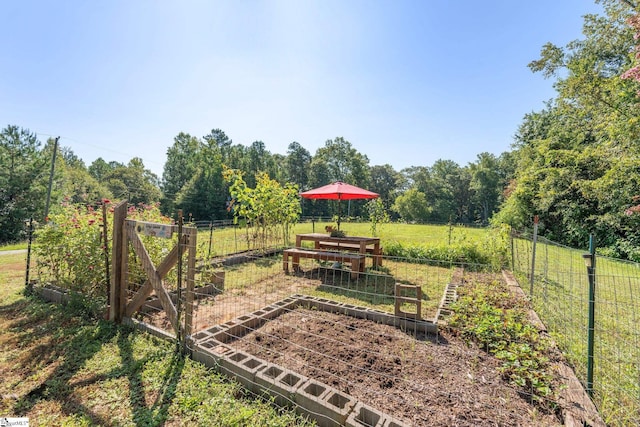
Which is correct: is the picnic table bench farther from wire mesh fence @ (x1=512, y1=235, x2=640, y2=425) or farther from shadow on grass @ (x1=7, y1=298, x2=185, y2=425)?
shadow on grass @ (x1=7, y1=298, x2=185, y2=425)

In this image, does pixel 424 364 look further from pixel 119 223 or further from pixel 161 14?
pixel 161 14

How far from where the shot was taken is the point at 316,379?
7.16ft

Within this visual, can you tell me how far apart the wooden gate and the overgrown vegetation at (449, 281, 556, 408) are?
2.84 m

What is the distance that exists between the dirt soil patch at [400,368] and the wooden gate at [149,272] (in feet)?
2.19

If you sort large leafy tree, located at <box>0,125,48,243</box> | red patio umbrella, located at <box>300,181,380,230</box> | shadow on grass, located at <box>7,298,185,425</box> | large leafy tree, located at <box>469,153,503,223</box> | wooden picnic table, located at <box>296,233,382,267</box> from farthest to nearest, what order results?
large leafy tree, located at <box>469,153,503,223</box>, large leafy tree, located at <box>0,125,48,243</box>, red patio umbrella, located at <box>300,181,380,230</box>, wooden picnic table, located at <box>296,233,382,267</box>, shadow on grass, located at <box>7,298,185,425</box>

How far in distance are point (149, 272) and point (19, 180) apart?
20954 millimetres

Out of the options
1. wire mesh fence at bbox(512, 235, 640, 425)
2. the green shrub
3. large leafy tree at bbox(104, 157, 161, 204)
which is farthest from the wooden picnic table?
large leafy tree at bbox(104, 157, 161, 204)

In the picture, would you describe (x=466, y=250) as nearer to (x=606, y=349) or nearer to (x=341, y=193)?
(x=341, y=193)

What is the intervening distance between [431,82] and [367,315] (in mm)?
8673

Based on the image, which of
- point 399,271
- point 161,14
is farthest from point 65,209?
point 399,271

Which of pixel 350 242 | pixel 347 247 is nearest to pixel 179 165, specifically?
pixel 347 247

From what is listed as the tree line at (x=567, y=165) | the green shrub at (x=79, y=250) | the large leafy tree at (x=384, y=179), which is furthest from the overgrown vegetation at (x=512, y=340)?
the large leafy tree at (x=384, y=179)

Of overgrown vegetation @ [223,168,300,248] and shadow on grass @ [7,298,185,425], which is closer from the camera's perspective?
shadow on grass @ [7,298,185,425]

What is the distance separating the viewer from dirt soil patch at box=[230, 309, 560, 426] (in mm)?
1822
